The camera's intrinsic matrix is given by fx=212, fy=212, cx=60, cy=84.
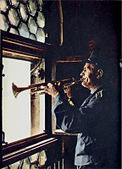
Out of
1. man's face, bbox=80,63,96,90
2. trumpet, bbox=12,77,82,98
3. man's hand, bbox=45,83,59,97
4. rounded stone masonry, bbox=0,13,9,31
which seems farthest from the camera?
man's face, bbox=80,63,96,90

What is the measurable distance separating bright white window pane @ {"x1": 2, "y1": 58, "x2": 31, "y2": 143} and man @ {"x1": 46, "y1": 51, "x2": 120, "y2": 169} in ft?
0.53

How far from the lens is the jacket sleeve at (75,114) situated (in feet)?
4.20

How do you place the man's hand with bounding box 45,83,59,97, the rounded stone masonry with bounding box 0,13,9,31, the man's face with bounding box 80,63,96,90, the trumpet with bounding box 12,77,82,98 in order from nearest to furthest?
the rounded stone masonry with bounding box 0,13,9,31 < the trumpet with bounding box 12,77,82,98 < the man's hand with bounding box 45,83,59,97 < the man's face with bounding box 80,63,96,90

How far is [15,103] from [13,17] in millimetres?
466

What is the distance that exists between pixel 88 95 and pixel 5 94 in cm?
55

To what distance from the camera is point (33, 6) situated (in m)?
1.26

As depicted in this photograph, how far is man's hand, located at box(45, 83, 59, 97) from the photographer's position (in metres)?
1.28

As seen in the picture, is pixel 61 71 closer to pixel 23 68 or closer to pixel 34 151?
pixel 23 68

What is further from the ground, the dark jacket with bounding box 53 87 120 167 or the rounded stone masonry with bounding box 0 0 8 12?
the rounded stone masonry with bounding box 0 0 8 12

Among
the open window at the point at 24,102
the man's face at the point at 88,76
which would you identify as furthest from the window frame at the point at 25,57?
the man's face at the point at 88,76

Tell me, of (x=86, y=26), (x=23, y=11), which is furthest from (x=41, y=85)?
(x=86, y=26)

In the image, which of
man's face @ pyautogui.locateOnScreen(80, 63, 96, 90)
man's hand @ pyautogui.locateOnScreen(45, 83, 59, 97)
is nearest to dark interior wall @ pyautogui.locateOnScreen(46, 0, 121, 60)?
man's face @ pyautogui.locateOnScreen(80, 63, 96, 90)

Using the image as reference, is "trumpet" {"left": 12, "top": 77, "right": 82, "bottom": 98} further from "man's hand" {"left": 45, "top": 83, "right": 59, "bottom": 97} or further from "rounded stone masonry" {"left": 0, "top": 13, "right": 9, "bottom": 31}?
"rounded stone masonry" {"left": 0, "top": 13, "right": 9, "bottom": 31}

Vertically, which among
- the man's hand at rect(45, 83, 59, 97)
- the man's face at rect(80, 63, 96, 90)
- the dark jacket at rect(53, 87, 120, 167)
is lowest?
the dark jacket at rect(53, 87, 120, 167)
